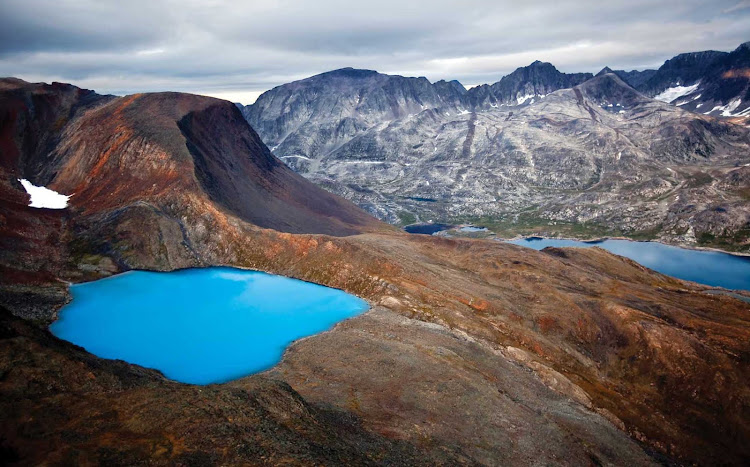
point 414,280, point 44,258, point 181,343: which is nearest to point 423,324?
point 414,280

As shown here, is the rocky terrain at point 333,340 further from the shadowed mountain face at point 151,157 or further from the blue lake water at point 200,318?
the blue lake water at point 200,318

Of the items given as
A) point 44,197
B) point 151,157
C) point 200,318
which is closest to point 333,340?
point 200,318

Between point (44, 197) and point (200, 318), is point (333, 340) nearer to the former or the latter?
point (200, 318)

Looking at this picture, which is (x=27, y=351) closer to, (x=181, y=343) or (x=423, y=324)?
(x=181, y=343)

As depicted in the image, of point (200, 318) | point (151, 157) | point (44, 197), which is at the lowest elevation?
point (200, 318)

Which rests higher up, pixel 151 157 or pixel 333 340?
pixel 151 157
